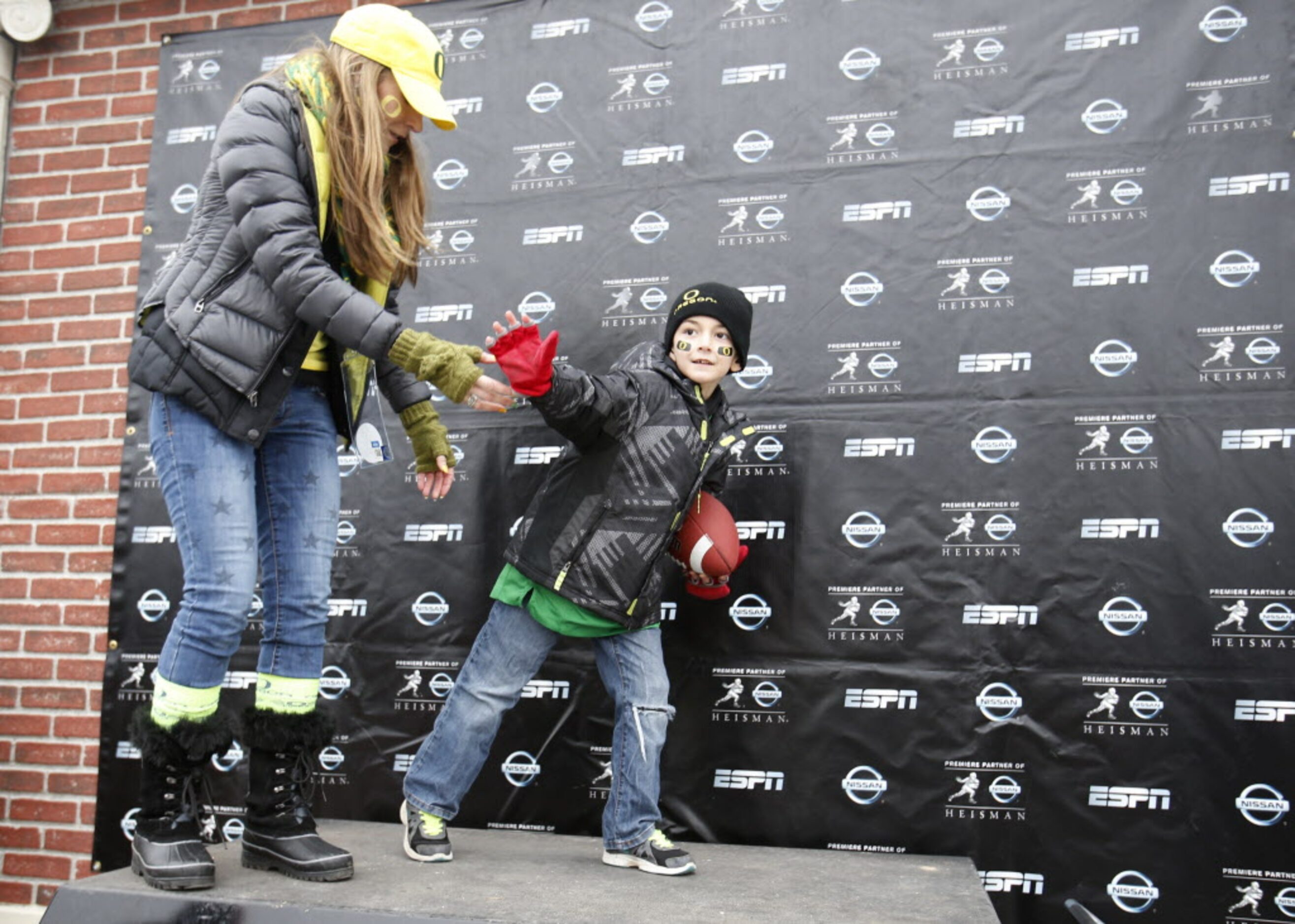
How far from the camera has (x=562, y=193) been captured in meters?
3.62

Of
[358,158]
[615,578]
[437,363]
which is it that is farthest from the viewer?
[615,578]

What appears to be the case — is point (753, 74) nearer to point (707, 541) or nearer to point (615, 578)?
point (707, 541)

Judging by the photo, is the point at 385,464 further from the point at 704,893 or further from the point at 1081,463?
the point at 1081,463

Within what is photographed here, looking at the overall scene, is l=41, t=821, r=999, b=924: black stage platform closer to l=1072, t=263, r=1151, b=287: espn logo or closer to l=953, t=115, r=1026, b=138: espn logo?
l=1072, t=263, r=1151, b=287: espn logo

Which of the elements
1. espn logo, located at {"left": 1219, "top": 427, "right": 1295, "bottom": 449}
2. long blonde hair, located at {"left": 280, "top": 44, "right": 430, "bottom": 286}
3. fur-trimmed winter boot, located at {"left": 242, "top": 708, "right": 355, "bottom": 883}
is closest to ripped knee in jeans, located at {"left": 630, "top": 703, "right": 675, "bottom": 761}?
fur-trimmed winter boot, located at {"left": 242, "top": 708, "right": 355, "bottom": 883}

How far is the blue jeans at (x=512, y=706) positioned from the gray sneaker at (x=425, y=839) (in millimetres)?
30

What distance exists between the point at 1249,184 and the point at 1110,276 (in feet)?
1.39

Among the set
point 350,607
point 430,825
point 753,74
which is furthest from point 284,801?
point 753,74

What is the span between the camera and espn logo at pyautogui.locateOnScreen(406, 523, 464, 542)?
3543 mm

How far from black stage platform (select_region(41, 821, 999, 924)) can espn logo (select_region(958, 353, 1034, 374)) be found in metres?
1.31

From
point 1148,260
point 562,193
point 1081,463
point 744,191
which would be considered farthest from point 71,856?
point 1148,260

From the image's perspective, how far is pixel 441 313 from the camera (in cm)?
366

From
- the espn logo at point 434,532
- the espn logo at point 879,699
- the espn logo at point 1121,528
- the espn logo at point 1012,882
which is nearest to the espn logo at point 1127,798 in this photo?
the espn logo at point 1012,882

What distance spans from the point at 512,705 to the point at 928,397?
1420mm
